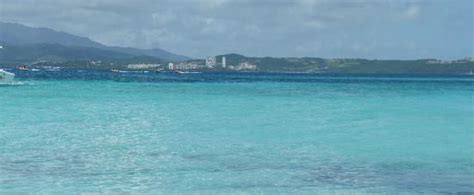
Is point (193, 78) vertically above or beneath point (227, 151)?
beneath

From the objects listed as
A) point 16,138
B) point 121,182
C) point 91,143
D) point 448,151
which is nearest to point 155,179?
point 121,182

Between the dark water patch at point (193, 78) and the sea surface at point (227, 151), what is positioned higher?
the sea surface at point (227, 151)

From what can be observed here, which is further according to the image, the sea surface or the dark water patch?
the dark water patch

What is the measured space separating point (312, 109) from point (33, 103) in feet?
52.4

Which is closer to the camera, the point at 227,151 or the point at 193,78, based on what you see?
the point at 227,151

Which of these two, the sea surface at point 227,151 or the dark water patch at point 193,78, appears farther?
the dark water patch at point 193,78

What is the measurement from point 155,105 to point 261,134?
17.0m

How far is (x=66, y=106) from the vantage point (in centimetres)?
3994

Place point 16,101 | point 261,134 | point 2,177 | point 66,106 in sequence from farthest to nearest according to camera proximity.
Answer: point 16,101, point 66,106, point 261,134, point 2,177

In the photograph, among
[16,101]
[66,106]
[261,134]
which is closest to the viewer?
[261,134]

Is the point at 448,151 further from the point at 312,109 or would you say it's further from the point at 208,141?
the point at 312,109

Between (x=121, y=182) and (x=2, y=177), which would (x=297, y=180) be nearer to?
(x=121, y=182)

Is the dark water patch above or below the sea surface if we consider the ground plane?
below

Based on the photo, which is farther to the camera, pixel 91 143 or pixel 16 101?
pixel 16 101
